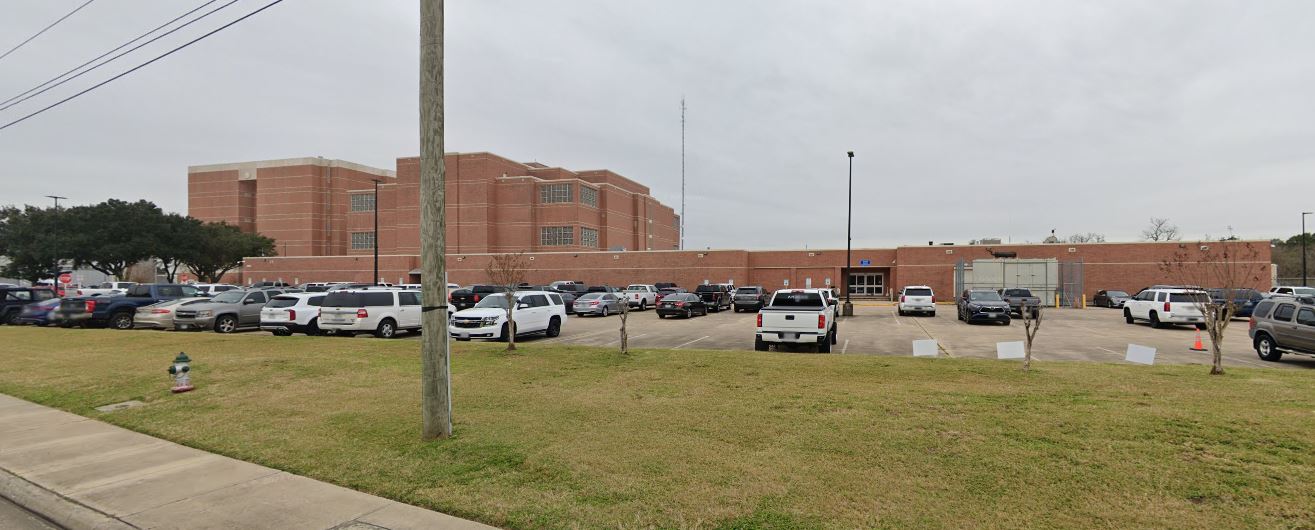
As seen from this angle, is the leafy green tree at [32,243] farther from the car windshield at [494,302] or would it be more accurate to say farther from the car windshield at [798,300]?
the car windshield at [798,300]

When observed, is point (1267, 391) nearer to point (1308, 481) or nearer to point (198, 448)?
point (1308, 481)

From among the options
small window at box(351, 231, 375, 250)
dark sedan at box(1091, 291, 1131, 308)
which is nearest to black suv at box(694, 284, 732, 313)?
dark sedan at box(1091, 291, 1131, 308)

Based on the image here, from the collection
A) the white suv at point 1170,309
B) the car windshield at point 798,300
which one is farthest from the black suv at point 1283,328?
the car windshield at point 798,300

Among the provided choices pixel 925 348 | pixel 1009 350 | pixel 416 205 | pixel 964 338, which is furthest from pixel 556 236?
pixel 1009 350

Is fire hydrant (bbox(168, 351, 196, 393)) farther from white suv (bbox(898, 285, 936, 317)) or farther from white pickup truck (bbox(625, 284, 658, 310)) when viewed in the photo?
white suv (bbox(898, 285, 936, 317))

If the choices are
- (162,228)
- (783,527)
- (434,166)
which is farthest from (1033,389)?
(162,228)

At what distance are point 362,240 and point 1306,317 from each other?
90.0m

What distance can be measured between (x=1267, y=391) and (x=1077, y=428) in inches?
172

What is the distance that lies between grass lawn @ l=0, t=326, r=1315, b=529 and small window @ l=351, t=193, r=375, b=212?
260 ft

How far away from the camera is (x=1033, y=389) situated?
30.0 feet

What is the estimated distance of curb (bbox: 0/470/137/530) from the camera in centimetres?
510

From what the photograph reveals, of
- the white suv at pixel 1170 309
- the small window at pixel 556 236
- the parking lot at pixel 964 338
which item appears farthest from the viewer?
the small window at pixel 556 236

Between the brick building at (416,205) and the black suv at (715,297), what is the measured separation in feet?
93.4

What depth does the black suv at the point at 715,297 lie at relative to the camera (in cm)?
3688
